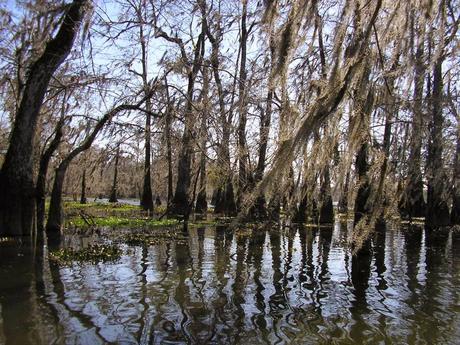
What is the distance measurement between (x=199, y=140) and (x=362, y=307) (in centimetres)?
721

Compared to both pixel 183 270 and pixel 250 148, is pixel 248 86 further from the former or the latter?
pixel 250 148

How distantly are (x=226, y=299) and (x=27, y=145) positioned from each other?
8078 millimetres

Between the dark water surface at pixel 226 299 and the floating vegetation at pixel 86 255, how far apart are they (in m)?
0.30

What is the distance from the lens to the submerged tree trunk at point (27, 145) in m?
12.3

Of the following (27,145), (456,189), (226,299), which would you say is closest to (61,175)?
(27,145)

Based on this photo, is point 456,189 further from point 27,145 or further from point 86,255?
point 27,145

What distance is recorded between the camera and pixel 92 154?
21.9 m

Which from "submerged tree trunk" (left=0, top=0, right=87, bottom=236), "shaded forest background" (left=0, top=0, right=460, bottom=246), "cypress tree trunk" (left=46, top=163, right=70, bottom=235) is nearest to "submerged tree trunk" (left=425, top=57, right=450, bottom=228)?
"shaded forest background" (left=0, top=0, right=460, bottom=246)

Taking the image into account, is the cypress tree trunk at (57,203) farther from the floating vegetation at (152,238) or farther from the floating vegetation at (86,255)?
the floating vegetation at (86,255)

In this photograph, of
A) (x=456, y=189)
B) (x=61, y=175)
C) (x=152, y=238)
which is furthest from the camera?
(x=456, y=189)

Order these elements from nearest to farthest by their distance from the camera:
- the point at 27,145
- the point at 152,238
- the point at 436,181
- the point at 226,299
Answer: the point at 226,299 → the point at 27,145 → the point at 152,238 → the point at 436,181

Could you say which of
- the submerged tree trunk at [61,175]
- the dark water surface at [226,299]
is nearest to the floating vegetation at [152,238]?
the dark water surface at [226,299]

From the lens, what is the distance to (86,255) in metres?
10.6

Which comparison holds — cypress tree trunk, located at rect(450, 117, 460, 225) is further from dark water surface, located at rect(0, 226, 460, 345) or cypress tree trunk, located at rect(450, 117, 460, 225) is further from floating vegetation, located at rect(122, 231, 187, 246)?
floating vegetation, located at rect(122, 231, 187, 246)
